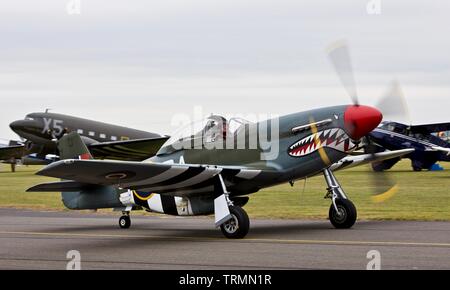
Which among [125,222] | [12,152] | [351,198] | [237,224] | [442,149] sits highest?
[237,224]

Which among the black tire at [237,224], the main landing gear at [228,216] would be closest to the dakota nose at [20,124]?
the main landing gear at [228,216]

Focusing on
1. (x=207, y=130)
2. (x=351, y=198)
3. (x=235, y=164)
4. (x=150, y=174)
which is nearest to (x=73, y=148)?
(x=207, y=130)

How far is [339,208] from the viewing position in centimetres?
1351

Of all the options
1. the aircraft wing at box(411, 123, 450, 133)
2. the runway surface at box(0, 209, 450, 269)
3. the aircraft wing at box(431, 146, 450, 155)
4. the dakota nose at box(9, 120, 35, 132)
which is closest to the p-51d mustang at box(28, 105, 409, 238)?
the runway surface at box(0, 209, 450, 269)

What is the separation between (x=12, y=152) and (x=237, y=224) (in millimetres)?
45165

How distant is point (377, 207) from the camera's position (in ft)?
63.7

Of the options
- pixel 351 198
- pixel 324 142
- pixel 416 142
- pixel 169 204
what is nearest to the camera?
pixel 324 142

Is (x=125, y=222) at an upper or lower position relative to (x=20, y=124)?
upper

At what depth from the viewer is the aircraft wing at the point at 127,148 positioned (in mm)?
42000

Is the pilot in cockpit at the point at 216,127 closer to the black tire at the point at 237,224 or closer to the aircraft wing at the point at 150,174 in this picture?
the aircraft wing at the point at 150,174

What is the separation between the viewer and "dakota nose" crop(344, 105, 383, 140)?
39.4ft

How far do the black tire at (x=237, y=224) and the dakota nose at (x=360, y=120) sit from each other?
2241 mm

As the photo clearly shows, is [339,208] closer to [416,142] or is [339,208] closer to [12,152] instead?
[416,142]
